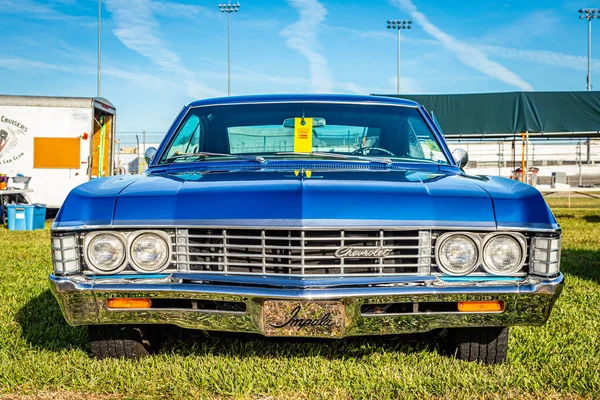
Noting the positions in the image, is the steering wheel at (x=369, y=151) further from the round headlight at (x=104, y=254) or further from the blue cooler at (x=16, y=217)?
the blue cooler at (x=16, y=217)

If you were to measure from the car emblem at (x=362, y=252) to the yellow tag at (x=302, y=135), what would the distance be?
131cm

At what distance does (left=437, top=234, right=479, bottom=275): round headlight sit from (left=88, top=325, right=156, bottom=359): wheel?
156cm

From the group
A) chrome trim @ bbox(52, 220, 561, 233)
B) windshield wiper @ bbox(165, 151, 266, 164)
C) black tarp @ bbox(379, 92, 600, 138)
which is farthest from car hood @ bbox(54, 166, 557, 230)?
black tarp @ bbox(379, 92, 600, 138)

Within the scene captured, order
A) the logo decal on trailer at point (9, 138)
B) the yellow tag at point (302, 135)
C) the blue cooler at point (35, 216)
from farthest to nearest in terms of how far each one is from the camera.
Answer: the logo decal on trailer at point (9, 138), the blue cooler at point (35, 216), the yellow tag at point (302, 135)

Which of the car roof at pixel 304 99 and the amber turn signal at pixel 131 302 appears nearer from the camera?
the amber turn signal at pixel 131 302

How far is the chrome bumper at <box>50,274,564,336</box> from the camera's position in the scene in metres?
2.61

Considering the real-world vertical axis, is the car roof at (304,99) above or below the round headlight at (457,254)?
above

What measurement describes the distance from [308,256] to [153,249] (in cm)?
70

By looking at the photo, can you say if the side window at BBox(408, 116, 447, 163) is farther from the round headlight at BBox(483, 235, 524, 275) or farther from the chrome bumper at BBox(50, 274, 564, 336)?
the chrome bumper at BBox(50, 274, 564, 336)

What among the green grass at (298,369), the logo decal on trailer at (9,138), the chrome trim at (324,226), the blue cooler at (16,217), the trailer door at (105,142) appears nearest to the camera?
the chrome trim at (324,226)

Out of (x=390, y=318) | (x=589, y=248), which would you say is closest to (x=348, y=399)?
(x=390, y=318)

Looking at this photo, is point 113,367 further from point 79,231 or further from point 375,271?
point 375,271

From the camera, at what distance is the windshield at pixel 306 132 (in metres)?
3.90

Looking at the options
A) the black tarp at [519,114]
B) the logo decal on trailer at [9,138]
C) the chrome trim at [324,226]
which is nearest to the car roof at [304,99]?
the chrome trim at [324,226]
